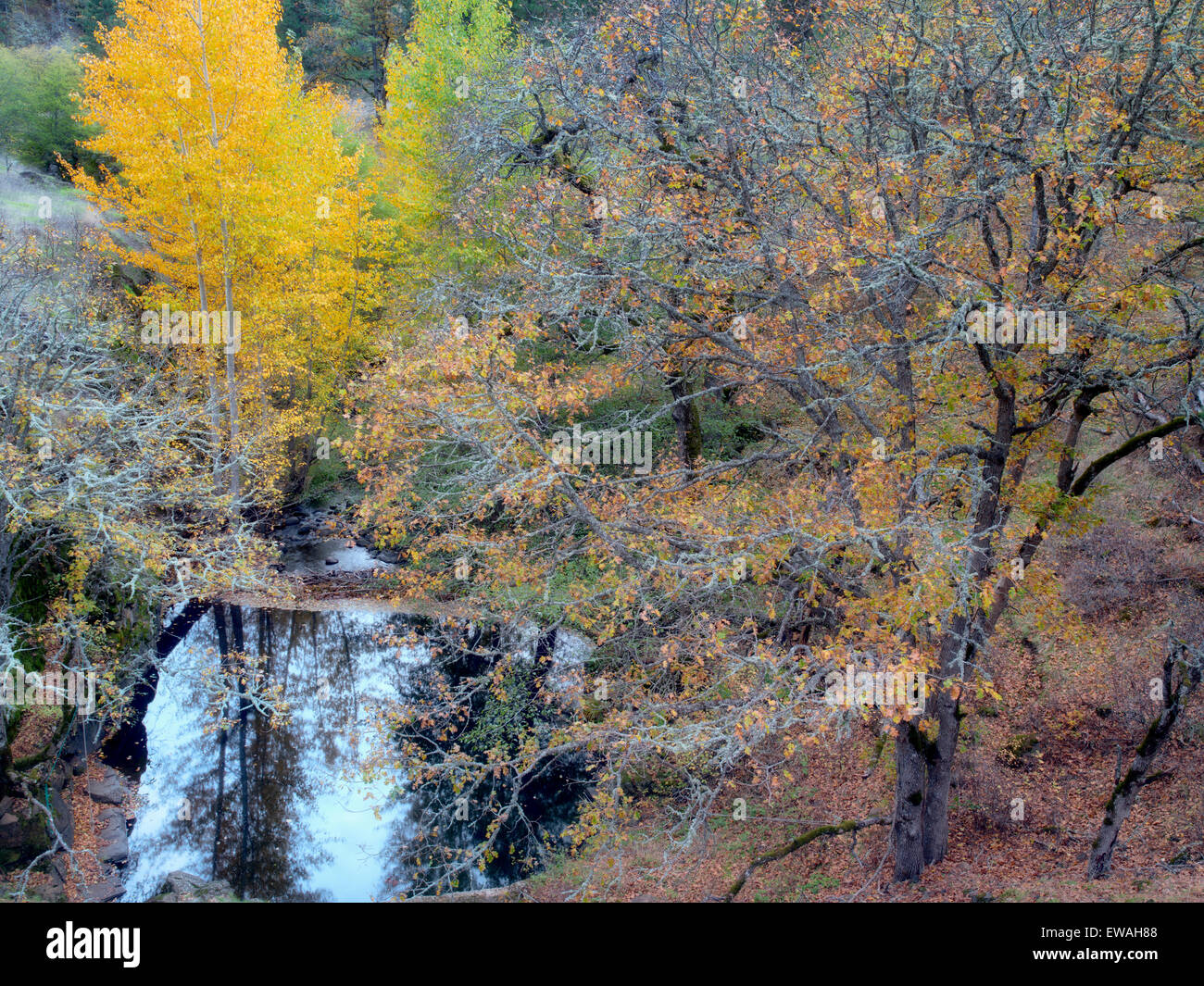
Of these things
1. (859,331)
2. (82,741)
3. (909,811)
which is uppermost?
(859,331)

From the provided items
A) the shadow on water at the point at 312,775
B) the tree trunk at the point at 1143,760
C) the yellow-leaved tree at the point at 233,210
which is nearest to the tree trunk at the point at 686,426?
the shadow on water at the point at 312,775

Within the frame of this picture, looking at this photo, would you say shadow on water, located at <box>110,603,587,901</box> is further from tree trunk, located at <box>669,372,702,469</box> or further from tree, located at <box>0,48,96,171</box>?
tree, located at <box>0,48,96,171</box>

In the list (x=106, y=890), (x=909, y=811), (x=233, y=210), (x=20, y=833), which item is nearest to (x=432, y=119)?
(x=233, y=210)

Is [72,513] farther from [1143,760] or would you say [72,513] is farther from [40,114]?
[40,114]

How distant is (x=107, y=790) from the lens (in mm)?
12672

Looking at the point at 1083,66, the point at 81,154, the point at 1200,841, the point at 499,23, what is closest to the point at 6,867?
the point at 1200,841

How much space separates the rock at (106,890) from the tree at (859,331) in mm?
5754

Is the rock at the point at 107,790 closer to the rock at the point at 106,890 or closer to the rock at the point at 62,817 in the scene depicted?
the rock at the point at 62,817

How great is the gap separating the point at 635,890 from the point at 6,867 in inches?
315

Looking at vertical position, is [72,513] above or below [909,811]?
above

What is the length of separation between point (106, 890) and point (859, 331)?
12124mm

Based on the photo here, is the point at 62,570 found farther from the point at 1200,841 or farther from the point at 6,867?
the point at 1200,841

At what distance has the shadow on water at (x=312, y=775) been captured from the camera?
11.1 meters
